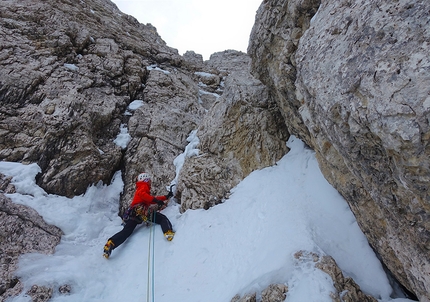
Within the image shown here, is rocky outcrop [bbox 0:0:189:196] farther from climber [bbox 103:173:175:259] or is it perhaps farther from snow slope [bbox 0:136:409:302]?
climber [bbox 103:173:175:259]

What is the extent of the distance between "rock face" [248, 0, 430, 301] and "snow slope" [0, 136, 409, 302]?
2.24 ft

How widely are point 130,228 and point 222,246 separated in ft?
9.55

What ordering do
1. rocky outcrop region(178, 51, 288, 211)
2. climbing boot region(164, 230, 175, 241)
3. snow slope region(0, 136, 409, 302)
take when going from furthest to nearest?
rocky outcrop region(178, 51, 288, 211)
climbing boot region(164, 230, 175, 241)
snow slope region(0, 136, 409, 302)

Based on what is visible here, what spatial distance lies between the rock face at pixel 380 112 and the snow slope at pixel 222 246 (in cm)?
68

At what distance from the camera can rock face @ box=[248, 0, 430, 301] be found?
258 cm

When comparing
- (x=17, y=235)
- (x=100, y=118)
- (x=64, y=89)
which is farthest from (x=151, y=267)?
(x=64, y=89)

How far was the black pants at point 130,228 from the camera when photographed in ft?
22.0

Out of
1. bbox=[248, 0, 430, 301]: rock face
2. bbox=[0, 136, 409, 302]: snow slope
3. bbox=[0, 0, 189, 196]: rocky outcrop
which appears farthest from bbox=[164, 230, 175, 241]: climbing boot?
bbox=[248, 0, 430, 301]: rock face

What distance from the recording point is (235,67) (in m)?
23.6

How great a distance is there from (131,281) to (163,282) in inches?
31.8

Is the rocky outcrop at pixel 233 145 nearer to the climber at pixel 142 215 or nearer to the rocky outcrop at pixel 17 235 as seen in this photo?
the climber at pixel 142 215

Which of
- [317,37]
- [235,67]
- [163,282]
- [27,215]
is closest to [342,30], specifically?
[317,37]

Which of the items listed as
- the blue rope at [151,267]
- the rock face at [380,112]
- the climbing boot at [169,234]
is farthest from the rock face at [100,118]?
the rock face at [380,112]

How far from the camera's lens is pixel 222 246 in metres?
5.81
